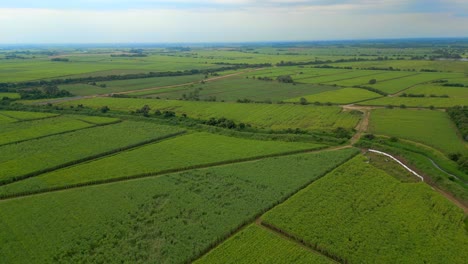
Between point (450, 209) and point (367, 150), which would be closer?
point (450, 209)

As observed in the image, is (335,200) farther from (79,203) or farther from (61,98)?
(61,98)

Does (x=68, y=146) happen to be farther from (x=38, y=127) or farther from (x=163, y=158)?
(x=163, y=158)

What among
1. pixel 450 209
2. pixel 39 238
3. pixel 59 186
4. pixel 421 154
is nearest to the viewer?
pixel 39 238

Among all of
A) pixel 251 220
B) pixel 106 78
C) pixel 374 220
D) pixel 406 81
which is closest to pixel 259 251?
pixel 251 220

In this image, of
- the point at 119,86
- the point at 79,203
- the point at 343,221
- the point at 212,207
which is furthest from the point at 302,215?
the point at 119,86

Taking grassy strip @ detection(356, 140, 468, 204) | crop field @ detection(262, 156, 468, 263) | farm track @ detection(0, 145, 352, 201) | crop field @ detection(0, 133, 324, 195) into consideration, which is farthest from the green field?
crop field @ detection(262, 156, 468, 263)

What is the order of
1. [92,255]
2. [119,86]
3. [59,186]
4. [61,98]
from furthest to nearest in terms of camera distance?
[119,86]
[61,98]
[59,186]
[92,255]
